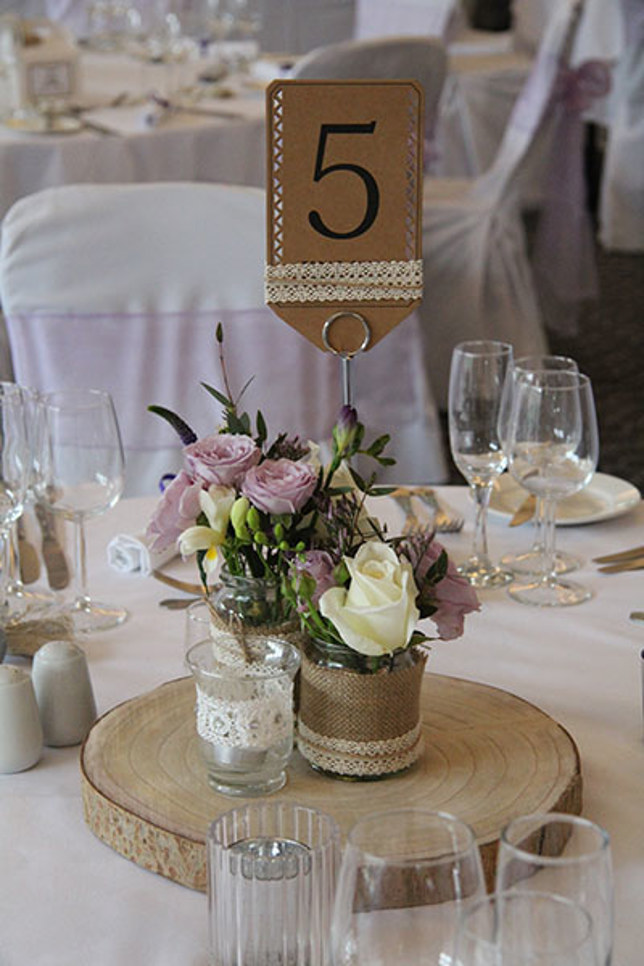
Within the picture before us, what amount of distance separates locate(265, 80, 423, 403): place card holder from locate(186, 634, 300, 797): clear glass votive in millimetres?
303

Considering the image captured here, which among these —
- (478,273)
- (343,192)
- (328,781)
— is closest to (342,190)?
(343,192)

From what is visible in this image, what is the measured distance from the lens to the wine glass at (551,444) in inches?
59.7

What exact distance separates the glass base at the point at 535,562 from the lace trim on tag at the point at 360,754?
1.74 ft

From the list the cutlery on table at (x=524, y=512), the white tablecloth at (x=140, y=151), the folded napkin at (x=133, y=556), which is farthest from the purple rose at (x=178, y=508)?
the white tablecloth at (x=140, y=151)

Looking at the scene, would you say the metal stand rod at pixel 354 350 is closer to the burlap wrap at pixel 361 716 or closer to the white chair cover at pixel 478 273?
the burlap wrap at pixel 361 716

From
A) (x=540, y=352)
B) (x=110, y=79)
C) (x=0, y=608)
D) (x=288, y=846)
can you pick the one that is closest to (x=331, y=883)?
(x=288, y=846)

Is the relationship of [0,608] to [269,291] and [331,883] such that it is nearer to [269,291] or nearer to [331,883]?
[269,291]

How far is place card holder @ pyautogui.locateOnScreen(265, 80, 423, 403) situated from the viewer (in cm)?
114

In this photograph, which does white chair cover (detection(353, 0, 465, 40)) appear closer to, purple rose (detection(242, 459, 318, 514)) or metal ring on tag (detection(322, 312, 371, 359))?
metal ring on tag (detection(322, 312, 371, 359))

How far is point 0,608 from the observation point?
1.46 m

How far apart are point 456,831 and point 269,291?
0.59 metres

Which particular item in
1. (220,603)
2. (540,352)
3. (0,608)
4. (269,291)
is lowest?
(540,352)

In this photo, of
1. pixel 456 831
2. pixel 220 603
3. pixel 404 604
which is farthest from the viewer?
pixel 220 603

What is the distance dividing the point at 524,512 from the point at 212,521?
30.0 inches
